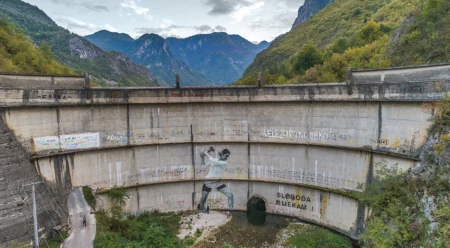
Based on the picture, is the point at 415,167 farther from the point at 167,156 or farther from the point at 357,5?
the point at 357,5

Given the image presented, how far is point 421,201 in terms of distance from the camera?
1199 cm

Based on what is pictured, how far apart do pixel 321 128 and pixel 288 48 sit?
48.9 m

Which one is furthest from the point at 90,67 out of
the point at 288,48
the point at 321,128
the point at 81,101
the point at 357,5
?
the point at 321,128

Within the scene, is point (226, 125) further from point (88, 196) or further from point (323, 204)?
point (88, 196)

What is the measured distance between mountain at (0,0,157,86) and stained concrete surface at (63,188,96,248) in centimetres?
7066

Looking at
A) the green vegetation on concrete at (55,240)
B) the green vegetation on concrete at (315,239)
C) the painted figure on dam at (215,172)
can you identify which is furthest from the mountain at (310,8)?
the green vegetation on concrete at (55,240)

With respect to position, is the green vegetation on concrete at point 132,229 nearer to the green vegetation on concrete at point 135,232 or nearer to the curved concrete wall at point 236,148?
the green vegetation on concrete at point 135,232

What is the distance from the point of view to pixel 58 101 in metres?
16.5

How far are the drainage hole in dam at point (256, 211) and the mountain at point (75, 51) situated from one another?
235 feet

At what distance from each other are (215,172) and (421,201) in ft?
40.7

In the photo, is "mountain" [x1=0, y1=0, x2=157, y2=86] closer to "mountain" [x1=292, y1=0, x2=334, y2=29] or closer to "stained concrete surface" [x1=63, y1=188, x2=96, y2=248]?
"stained concrete surface" [x1=63, y1=188, x2=96, y2=248]

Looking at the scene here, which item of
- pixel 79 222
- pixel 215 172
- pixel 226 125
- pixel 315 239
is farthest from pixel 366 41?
pixel 79 222

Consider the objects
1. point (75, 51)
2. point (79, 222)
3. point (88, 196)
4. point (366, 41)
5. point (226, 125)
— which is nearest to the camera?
point (79, 222)

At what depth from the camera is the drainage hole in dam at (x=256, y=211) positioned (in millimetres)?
19758
